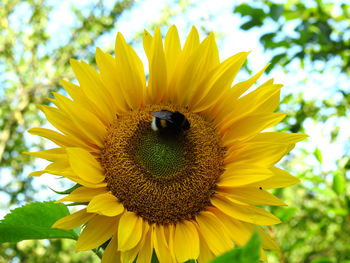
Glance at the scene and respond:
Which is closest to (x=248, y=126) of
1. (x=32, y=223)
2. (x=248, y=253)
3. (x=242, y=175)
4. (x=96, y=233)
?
(x=242, y=175)

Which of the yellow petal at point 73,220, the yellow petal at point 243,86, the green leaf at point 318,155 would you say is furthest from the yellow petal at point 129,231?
the green leaf at point 318,155

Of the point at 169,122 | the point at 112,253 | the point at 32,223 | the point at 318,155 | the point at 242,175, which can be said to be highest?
the point at 32,223

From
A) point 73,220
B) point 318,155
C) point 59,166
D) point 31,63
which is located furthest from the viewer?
point 31,63

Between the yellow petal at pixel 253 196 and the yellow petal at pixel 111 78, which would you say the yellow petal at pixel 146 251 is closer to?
the yellow petal at pixel 253 196

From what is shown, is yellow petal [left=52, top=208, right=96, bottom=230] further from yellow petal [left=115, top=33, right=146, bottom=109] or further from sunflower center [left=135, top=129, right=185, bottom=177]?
yellow petal [left=115, top=33, right=146, bottom=109]

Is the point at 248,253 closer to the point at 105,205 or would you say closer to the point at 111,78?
the point at 105,205

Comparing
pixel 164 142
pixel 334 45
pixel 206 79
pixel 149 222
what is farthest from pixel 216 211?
pixel 334 45

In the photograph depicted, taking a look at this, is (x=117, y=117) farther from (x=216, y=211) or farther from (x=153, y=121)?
(x=216, y=211)

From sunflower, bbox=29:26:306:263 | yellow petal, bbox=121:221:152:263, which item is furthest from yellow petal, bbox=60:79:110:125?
yellow petal, bbox=121:221:152:263
